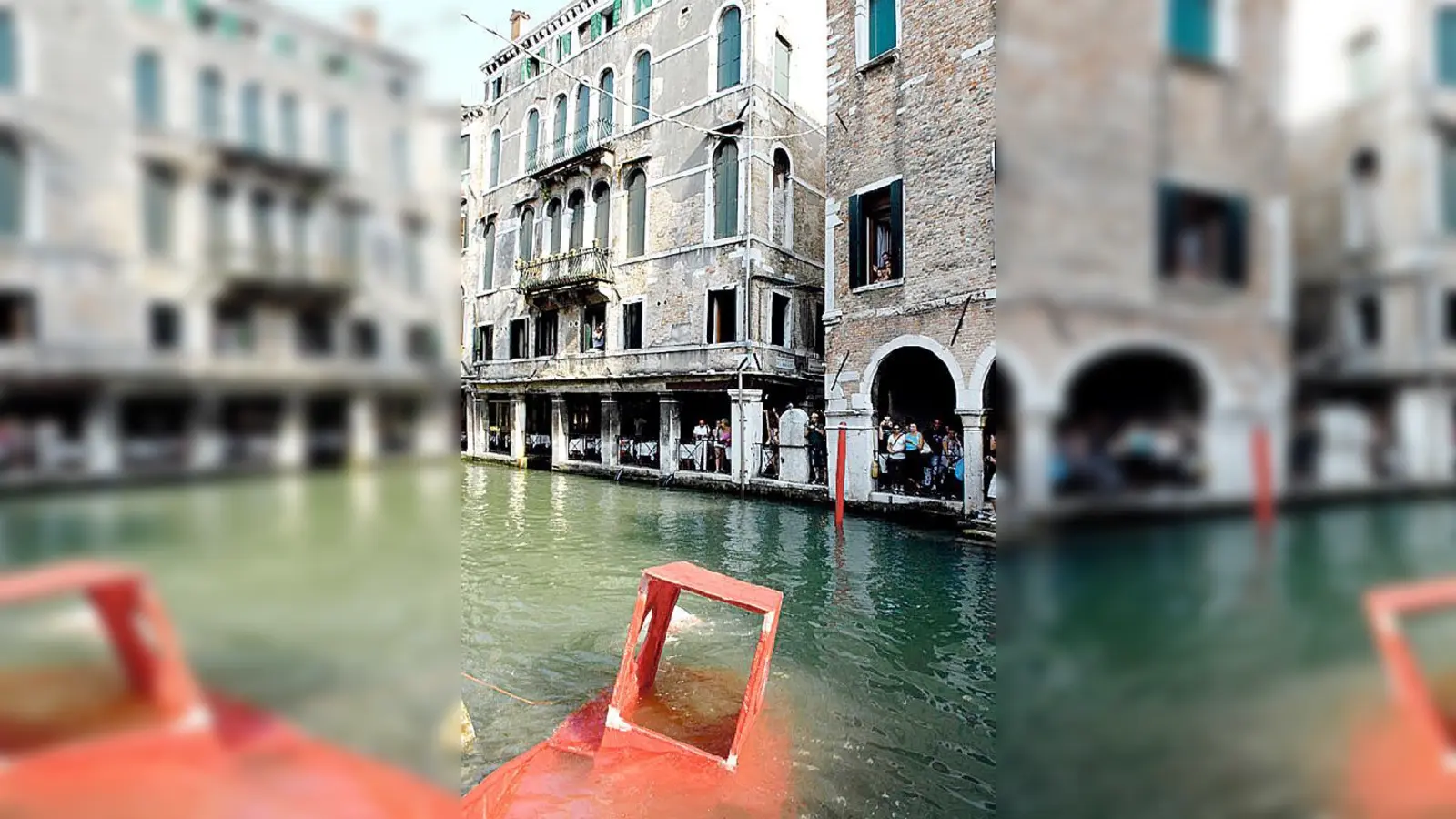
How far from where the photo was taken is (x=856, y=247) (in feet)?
17.5

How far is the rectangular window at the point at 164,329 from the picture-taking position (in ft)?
0.96

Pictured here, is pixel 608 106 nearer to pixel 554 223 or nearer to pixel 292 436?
pixel 554 223

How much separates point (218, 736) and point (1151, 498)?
0.50 meters

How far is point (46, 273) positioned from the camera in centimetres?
28

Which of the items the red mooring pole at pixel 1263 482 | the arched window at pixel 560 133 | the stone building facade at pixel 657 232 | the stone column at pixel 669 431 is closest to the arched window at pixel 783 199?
the stone building facade at pixel 657 232

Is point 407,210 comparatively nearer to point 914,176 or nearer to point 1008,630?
point 1008,630

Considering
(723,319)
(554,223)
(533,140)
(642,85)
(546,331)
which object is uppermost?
(642,85)

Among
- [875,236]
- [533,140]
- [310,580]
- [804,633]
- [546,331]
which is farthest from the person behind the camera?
[546,331]

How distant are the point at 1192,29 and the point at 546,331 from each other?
6568 mm

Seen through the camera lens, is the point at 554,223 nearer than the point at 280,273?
No

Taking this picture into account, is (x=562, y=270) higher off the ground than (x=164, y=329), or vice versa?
(x=562, y=270)

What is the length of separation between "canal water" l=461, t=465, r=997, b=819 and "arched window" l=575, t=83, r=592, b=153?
3621mm

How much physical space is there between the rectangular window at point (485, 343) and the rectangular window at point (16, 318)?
5728 mm

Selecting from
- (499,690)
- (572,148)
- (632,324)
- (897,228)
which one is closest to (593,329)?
(632,324)
